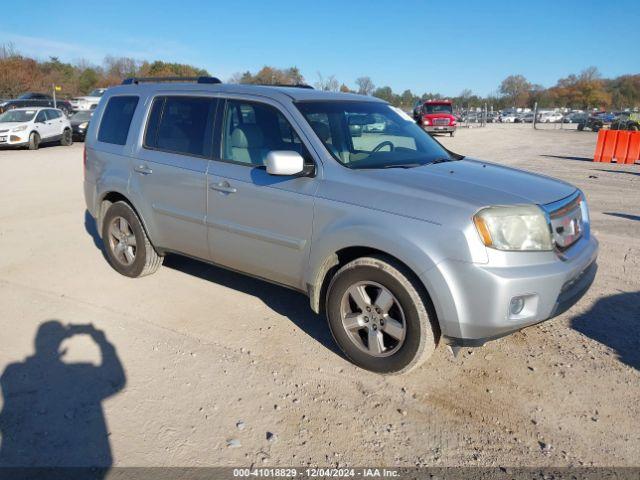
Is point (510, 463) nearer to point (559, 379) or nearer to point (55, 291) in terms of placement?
point (559, 379)

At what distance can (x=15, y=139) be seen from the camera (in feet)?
61.3

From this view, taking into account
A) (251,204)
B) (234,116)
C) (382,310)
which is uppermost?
(234,116)

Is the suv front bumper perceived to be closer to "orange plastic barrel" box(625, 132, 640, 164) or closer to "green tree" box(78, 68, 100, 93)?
"orange plastic barrel" box(625, 132, 640, 164)

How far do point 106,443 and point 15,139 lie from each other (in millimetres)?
19102

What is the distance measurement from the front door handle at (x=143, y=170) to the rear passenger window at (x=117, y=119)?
41 cm

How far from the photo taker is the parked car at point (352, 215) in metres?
3.14

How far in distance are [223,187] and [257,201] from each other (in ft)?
1.24

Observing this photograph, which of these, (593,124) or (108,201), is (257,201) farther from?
(593,124)

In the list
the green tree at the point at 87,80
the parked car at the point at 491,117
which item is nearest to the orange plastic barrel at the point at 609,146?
the parked car at the point at 491,117

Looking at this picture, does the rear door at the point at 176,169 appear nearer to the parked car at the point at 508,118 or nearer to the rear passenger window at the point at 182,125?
the rear passenger window at the point at 182,125

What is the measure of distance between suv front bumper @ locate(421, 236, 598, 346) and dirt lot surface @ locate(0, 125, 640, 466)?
49 cm

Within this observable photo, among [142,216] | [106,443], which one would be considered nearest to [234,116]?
[142,216]

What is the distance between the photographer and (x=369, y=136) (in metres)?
4.45

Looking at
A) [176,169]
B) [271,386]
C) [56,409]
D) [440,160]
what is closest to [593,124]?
[440,160]
